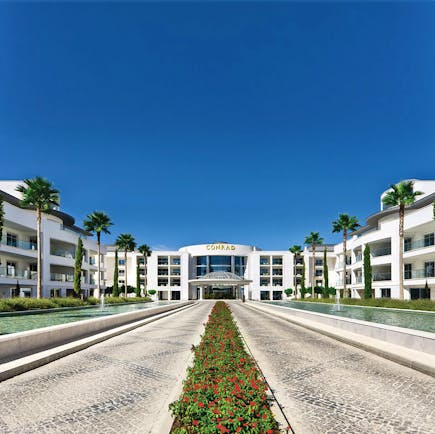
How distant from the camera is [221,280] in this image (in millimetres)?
86562

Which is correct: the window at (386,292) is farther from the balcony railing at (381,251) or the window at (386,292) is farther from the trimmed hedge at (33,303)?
the trimmed hedge at (33,303)

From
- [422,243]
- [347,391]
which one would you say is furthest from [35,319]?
[422,243]

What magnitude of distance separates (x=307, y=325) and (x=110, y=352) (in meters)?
11.4

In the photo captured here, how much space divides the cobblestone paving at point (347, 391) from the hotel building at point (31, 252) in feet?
108

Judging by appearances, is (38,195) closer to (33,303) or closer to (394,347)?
(33,303)

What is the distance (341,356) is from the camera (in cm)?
1084

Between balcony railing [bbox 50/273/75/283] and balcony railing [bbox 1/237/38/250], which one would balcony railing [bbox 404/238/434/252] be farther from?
balcony railing [bbox 50/273/75/283]

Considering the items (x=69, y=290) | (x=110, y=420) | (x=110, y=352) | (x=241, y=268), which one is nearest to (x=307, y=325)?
(x=110, y=352)

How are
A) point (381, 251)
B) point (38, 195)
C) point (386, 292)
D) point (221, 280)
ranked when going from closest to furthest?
point (38, 195)
point (386, 292)
point (381, 251)
point (221, 280)

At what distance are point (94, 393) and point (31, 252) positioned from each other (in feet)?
124

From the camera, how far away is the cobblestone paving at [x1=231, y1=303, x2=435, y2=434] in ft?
18.2

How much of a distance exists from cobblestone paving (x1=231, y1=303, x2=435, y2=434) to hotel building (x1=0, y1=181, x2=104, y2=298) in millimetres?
33069

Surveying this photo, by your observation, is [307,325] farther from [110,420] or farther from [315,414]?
[110,420]

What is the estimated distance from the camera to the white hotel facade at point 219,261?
3839 centimetres
